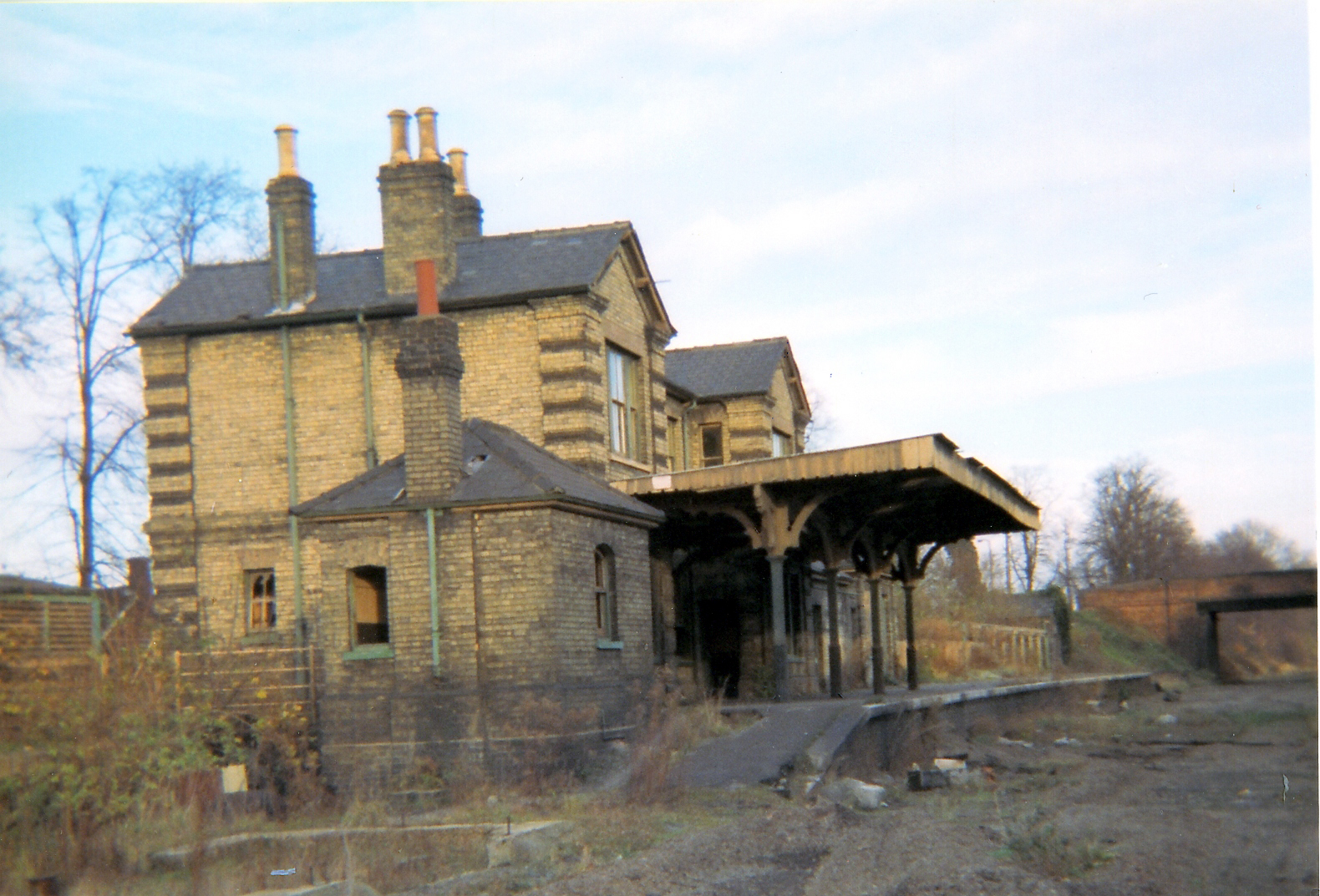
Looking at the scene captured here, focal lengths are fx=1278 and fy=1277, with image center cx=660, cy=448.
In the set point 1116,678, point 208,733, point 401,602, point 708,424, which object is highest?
point 708,424

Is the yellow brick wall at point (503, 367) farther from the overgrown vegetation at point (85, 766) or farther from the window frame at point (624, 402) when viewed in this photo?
the overgrown vegetation at point (85, 766)

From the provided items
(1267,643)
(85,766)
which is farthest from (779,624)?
(1267,643)

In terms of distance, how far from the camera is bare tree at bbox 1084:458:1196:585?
897 inches

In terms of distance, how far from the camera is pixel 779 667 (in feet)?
64.0

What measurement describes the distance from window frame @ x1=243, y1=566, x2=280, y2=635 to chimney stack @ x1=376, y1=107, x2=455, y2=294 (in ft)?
16.0

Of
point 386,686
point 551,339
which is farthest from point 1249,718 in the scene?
Result: point 386,686

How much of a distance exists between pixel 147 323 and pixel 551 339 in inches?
266

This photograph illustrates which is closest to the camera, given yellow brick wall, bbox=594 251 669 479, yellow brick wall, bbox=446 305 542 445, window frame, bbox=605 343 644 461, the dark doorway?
yellow brick wall, bbox=446 305 542 445

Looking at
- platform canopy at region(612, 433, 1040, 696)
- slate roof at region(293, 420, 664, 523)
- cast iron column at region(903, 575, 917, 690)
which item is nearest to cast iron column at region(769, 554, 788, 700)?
platform canopy at region(612, 433, 1040, 696)

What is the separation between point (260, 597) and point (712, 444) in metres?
11.5

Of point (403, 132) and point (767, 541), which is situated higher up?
point (403, 132)

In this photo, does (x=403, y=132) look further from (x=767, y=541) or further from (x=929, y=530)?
(x=929, y=530)

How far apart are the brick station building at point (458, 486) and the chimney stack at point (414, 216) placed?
4 centimetres

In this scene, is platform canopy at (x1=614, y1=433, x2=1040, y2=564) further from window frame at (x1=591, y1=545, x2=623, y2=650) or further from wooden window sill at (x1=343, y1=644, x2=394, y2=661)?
wooden window sill at (x1=343, y1=644, x2=394, y2=661)
